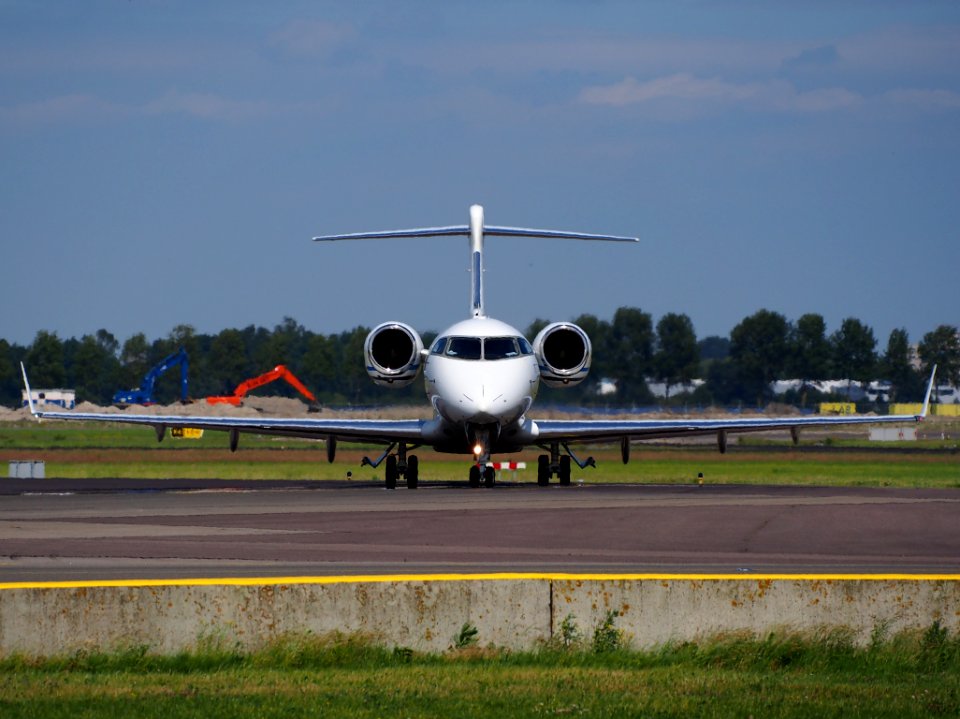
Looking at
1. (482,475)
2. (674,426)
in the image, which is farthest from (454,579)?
(674,426)

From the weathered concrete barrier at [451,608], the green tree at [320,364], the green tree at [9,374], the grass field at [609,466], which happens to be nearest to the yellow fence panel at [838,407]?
the grass field at [609,466]

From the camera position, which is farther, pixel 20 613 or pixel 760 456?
pixel 760 456

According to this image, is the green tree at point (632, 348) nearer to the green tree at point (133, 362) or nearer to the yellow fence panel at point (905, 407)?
the yellow fence panel at point (905, 407)

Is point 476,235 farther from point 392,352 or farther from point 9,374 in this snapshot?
point 9,374

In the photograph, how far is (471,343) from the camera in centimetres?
3061

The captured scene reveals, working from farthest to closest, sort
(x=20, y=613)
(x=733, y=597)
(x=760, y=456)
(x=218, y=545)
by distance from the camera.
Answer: (x=760, y=456) → (x=218, y=545) → (x=733, y=597) → (x=20, y=613)

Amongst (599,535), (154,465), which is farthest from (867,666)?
(154,465)

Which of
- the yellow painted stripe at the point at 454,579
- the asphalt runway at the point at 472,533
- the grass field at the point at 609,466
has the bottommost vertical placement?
the grass field at the point at 609,466

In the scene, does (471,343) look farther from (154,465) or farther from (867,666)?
(867,666)

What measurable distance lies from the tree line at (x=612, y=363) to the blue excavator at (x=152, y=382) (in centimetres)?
207

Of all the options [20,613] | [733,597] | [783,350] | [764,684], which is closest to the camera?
[764,684]

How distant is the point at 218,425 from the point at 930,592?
22333 millimetres

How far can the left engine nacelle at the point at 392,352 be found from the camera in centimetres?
3200

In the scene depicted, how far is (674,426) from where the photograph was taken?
32.1 m
